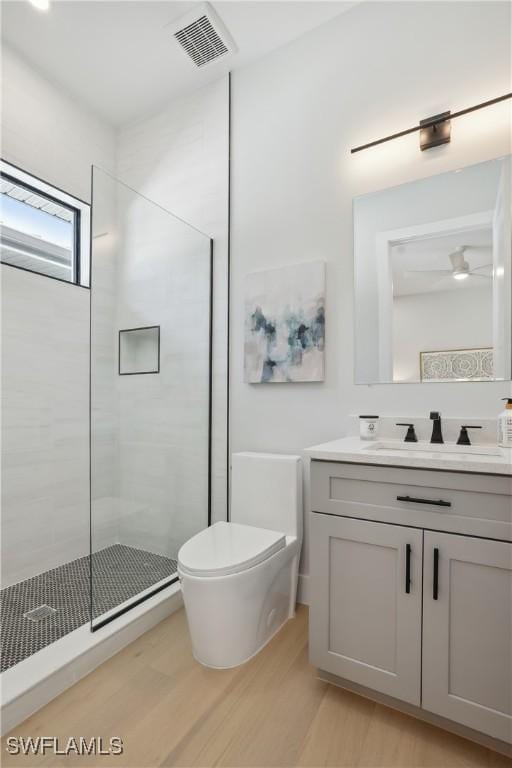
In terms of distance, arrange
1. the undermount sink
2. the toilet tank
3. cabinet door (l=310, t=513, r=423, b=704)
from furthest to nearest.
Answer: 1. the toilet tank
2. the undermount sink
3. cabinet door (l=310, t=513, r=423, b=704)

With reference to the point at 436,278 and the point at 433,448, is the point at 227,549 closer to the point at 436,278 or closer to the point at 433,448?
the point at 433,448

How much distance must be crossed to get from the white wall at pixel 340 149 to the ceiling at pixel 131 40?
0.11m

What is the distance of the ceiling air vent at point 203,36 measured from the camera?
1.97 m

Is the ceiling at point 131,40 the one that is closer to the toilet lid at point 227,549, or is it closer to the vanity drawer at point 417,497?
the vanity drawer at point 417,497

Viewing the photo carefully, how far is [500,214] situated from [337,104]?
3.32 ft

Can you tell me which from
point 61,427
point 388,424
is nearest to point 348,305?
point 388,424

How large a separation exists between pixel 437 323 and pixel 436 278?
199 millimetres

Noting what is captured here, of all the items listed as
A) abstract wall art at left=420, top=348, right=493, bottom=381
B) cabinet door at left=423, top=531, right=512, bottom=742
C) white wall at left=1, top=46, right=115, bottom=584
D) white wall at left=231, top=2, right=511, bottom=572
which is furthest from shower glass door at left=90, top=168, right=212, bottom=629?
cabinet door at left=423, top=531, right=512, bottom=742

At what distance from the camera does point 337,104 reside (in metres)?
2.04

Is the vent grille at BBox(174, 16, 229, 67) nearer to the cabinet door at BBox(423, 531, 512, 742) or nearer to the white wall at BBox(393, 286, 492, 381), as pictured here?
the white wall at BBox(393, 286, 492, 381)

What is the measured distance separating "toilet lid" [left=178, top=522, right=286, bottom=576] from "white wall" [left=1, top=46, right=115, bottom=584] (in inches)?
43.9

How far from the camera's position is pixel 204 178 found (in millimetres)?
2449

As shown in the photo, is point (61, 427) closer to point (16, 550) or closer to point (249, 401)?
point (16, 550)

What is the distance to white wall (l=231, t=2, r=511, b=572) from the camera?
5.64ft
